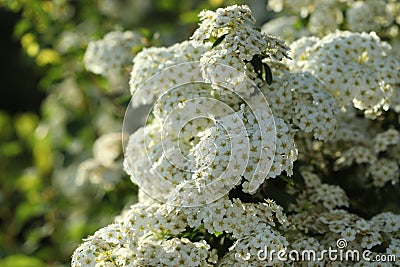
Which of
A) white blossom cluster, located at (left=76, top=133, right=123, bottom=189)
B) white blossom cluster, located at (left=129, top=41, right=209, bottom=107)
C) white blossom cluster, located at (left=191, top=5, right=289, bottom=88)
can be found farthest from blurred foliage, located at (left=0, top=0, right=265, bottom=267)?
white blossom cluster, located at (left=191, top=5, right=289, bottom=88)

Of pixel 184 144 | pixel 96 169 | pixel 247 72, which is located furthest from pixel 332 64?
pixel 96 169

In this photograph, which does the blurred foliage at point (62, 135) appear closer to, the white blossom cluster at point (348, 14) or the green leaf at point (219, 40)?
the white blossom cluster at point (348, 14)

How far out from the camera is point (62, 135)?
4945 mm

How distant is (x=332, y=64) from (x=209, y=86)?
22.2 inches

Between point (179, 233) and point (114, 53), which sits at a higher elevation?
point (114, 53)

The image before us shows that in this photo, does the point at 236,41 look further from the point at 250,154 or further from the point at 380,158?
the point at 380,158

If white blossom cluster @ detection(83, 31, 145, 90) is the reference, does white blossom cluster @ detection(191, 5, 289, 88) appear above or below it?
below

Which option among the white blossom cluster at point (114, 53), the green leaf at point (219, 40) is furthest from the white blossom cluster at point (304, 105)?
the white blossom cluster at point (114, 53)

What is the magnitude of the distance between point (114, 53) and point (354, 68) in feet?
4.29

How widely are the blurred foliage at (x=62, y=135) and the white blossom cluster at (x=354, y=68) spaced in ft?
3.36

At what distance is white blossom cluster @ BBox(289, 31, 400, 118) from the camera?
2762mm

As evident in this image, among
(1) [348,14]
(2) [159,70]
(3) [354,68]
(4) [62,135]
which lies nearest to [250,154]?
(2) [159,70]

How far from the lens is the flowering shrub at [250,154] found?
230cm

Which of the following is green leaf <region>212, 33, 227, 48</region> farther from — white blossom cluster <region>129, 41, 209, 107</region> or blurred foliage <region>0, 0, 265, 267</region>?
blurred foliage <region>0, 0, 265, 267</region>
